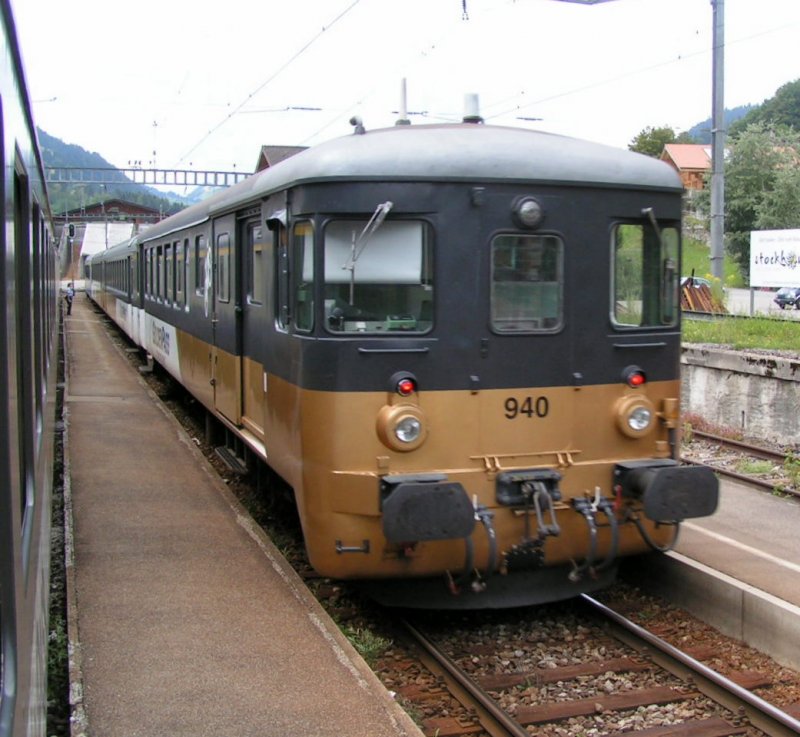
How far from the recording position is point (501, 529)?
5.80 meters

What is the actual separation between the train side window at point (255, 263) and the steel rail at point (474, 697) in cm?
280

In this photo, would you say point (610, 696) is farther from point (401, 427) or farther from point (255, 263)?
point (255, 263)

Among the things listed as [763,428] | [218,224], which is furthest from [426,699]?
[763,428]

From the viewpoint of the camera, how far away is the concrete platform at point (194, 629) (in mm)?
4641

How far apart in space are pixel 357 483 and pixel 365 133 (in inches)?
85.2

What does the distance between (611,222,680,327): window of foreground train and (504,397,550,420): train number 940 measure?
2.40 ft

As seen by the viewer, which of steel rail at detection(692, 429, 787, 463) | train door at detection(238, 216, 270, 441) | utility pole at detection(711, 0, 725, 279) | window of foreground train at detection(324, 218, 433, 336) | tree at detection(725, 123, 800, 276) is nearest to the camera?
window of foreground train at detection(324, 218, 433, 336)

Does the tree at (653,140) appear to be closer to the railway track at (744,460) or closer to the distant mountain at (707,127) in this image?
the distant mountain at (707,127)

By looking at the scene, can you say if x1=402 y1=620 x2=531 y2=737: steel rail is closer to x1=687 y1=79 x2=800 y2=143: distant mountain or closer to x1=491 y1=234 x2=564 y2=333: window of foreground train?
x1=491 y1=234 x2=564 y2=333: window of foreground train

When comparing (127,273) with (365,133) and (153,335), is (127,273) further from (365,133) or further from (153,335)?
(365,133)

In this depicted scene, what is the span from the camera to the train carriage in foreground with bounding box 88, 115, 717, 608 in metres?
5.64

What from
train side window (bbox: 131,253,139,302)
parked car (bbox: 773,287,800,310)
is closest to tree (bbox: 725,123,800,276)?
parked car (bbox: 773,287,800,310)

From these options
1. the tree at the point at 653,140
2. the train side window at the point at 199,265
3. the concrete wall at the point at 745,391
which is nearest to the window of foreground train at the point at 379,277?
the train side window at the point at 199,265

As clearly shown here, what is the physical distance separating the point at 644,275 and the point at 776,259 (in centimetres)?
1674
